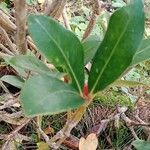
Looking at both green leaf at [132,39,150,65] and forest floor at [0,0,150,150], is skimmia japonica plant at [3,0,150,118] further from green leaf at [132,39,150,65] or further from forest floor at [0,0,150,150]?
forest floor at [0,0,150,150]

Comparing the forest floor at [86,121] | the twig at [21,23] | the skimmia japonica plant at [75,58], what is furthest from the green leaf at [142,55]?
the forest floor at [86,121]

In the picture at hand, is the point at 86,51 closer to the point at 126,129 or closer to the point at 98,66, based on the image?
the point at 98,66

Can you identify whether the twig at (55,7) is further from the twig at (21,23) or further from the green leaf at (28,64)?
the green leaf at (28,64)

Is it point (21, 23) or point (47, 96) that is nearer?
point (47, 96)

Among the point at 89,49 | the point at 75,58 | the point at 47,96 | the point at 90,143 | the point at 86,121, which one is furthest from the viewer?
the point at 86,121

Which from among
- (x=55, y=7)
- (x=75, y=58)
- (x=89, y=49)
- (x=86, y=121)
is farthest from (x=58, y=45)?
(x=86, y=121)

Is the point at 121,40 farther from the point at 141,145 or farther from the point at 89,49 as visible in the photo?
the point at 141,145

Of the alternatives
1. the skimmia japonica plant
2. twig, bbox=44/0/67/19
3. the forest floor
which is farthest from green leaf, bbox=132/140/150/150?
twig, bbox=44/0/67/19
